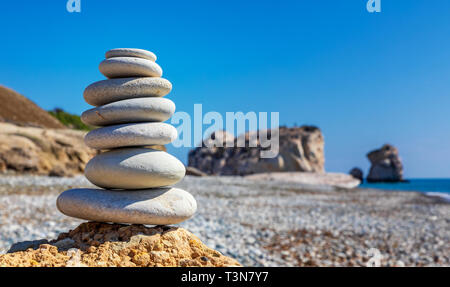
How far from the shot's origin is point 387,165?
8375 centimetres

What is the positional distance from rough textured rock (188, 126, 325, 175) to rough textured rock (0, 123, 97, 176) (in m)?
42.4

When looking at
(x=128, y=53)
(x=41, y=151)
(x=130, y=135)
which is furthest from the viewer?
(x=41, y=151)

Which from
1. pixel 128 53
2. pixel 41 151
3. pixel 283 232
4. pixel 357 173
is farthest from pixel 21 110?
pixel 357 173

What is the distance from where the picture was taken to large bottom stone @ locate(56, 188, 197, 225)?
10.0 feet

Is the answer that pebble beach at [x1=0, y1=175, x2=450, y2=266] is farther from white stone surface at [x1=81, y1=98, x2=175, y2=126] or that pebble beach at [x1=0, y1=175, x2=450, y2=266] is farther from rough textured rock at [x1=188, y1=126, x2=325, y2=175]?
rough textured rock at [x1=188, y1=126, x2=325, y2=175]

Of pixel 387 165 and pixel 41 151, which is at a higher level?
pixel 41 151

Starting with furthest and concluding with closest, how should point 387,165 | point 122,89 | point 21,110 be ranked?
point 387,165 → point 21,110 → point 122,89

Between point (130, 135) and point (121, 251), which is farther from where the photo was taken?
point (130, 135)

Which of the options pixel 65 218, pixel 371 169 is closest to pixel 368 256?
pixel 65 218

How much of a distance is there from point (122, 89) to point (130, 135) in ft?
1.55

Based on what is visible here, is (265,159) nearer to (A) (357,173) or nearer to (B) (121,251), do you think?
(A) (357,173)

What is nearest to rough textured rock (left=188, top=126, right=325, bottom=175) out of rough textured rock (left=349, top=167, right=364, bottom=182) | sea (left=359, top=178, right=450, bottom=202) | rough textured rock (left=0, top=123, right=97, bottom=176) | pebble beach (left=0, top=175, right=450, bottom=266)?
sea (left=359, top=178, right=450, bottom=202)

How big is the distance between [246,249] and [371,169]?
88.7 meters
